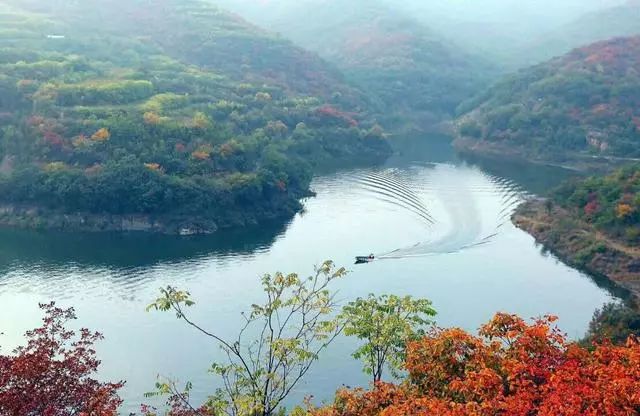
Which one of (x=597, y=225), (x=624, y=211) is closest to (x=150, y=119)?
(x=597, y=225)

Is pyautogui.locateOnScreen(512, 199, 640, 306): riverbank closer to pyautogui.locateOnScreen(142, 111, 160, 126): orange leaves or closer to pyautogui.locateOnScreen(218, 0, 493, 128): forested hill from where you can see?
pyautogui.locateOnScreen(142, 111, 160, 126): orange leaves

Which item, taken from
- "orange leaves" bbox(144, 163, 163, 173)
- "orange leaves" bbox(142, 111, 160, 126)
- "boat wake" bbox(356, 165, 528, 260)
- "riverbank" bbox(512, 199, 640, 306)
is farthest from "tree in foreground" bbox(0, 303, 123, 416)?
"orange leaves" bbox(142, 111, 160, 126)

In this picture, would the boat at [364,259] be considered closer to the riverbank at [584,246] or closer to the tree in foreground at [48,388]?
the riverbank at [584,246]

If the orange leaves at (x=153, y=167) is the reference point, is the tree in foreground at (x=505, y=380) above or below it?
above

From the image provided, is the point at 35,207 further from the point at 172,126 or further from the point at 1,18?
the point at 1,18

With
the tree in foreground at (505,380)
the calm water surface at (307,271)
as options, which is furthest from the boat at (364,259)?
the tree in foreground at (505,380)

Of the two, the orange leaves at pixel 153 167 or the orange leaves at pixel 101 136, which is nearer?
the orange leaves at pixel 153 167

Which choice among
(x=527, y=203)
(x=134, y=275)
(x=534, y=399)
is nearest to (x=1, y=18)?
(x=134, y=275)
